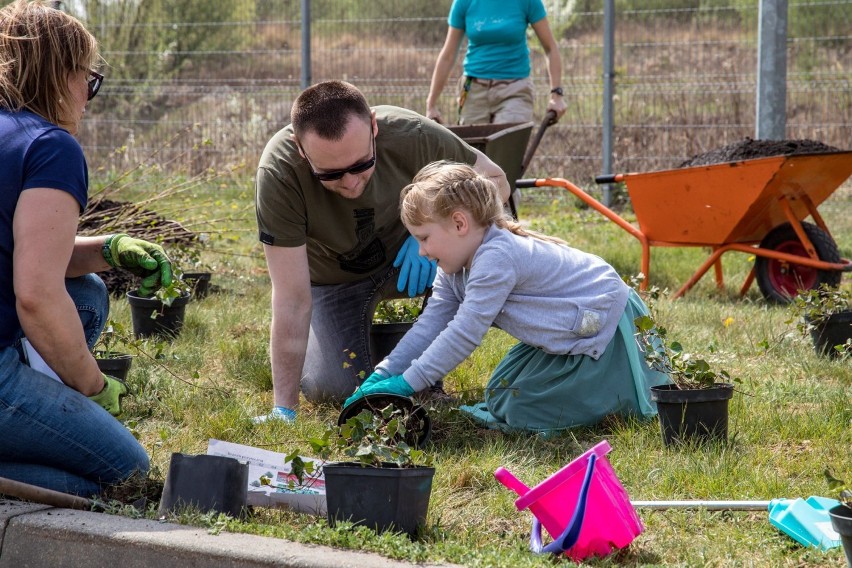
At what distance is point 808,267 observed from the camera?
5.76 m

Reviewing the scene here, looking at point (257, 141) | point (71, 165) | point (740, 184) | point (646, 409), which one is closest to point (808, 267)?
point (740, 184)

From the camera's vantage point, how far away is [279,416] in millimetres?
3723

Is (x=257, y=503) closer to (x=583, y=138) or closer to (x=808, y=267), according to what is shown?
(x=808, y=267)

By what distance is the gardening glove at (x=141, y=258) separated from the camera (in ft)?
10.1

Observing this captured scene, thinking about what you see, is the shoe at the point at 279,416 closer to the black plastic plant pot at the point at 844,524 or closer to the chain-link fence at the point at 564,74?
the black plastic plant pot at the point at 844,524

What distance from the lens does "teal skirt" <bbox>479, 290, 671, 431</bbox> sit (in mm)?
3582

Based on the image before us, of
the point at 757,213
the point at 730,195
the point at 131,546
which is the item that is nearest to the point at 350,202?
the point at 131,546

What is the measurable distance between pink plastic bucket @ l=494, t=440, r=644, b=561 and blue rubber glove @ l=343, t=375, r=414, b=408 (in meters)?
0.90

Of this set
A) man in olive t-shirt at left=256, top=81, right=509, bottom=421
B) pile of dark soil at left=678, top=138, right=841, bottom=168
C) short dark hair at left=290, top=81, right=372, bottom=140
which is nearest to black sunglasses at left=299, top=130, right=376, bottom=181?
man in olive t-shirt at left=256, top=81, right=509, bottom=421

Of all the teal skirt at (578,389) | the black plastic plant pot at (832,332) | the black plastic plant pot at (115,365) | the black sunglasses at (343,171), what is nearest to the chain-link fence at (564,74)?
the black plastic plant pot at (115,365)

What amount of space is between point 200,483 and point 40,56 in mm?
1220

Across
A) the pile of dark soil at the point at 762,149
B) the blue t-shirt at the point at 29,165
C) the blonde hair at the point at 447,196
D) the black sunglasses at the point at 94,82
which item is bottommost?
the pile of dark soil at the point at 762,149

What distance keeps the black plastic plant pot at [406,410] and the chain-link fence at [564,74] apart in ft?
19.0

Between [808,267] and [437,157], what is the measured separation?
8.87 feet
